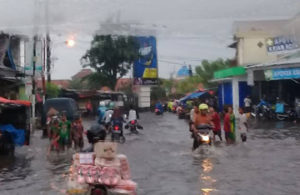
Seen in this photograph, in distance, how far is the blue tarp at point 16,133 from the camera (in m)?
13.7

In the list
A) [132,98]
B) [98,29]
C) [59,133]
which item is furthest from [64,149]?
[132,98]

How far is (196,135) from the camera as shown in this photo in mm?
12594

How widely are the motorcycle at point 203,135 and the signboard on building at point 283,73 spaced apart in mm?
13138

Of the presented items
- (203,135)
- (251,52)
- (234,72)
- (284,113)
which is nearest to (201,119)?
(203,135)

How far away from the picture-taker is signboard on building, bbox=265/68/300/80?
24484mm

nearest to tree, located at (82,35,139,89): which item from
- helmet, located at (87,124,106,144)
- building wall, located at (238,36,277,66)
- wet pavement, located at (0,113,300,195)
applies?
building wall, located at (238,36,277,66)

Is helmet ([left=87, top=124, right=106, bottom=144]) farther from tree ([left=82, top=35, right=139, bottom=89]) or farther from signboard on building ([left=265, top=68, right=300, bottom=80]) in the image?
tree ([left=82, top=35, right=139, bottom=89])

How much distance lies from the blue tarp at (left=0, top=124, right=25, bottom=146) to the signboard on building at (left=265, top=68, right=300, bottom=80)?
14746mm

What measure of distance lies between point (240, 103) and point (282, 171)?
2277 cm

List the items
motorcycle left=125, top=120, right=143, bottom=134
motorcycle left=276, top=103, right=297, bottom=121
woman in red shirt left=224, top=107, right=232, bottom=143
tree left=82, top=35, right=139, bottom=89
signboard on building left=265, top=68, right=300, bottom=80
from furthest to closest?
1. tree left=82, top=35, right=139, bottom=89
2. motorcycle left=276, top=103, right=297, bottom=121
3. signboard on building left=265, top=68, right=300, bottom=80
4. motorcycle left=125, top=120, right=143, bottom=134
5. woman in red shirt left=224, top=107, right=232, bottom=143

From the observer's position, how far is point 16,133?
13.8 metres

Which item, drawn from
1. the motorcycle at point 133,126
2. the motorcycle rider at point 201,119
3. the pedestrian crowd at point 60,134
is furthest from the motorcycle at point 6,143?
the motorcycle at point 133,126

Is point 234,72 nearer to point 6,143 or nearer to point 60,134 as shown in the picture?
point 60,134

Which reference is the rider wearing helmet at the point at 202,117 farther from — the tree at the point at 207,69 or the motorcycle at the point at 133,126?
the tree at the point at 207,69
